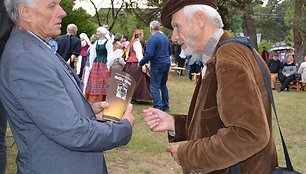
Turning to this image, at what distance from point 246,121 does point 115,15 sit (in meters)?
36.6

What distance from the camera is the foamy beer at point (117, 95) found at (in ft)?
7.03

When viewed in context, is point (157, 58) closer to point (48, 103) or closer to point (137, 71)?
point (137, 71)

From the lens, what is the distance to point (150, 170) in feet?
17.4

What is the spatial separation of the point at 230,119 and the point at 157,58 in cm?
714

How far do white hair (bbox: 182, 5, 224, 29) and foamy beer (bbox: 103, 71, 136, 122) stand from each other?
0.44 meters

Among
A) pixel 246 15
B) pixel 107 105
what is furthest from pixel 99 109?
pixel 246 15

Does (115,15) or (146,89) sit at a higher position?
(115,15)

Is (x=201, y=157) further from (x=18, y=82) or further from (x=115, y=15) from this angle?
(x=115, y=15)

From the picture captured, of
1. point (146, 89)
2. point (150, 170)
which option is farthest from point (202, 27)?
point (146, 89)

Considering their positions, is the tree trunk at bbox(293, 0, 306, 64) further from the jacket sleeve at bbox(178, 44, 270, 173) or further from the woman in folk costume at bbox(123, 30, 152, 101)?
the jacket sleeve at bbox(178, 44, 270, 173)

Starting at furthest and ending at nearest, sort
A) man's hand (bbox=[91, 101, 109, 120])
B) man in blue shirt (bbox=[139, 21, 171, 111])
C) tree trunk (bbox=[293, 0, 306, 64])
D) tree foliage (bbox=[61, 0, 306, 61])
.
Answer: tree foliage (bbox=[61, 0, 306, 61]) < tree trunk (bbox=[293, 0, 306, 64]) < man in blue shirt (bbox=[139, 21, 171, 111]) < man's hand (bbox=[91, 101, 109, 120])

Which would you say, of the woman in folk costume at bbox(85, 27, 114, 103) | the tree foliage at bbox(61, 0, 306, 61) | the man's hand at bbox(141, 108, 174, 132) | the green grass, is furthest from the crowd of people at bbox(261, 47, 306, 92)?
the man's hand at bbox(141, 108, 174, 132)

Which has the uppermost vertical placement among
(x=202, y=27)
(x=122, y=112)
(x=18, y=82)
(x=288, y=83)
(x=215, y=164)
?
(x=202, y=27)

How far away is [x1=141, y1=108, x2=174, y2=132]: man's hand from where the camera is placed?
2352mm
